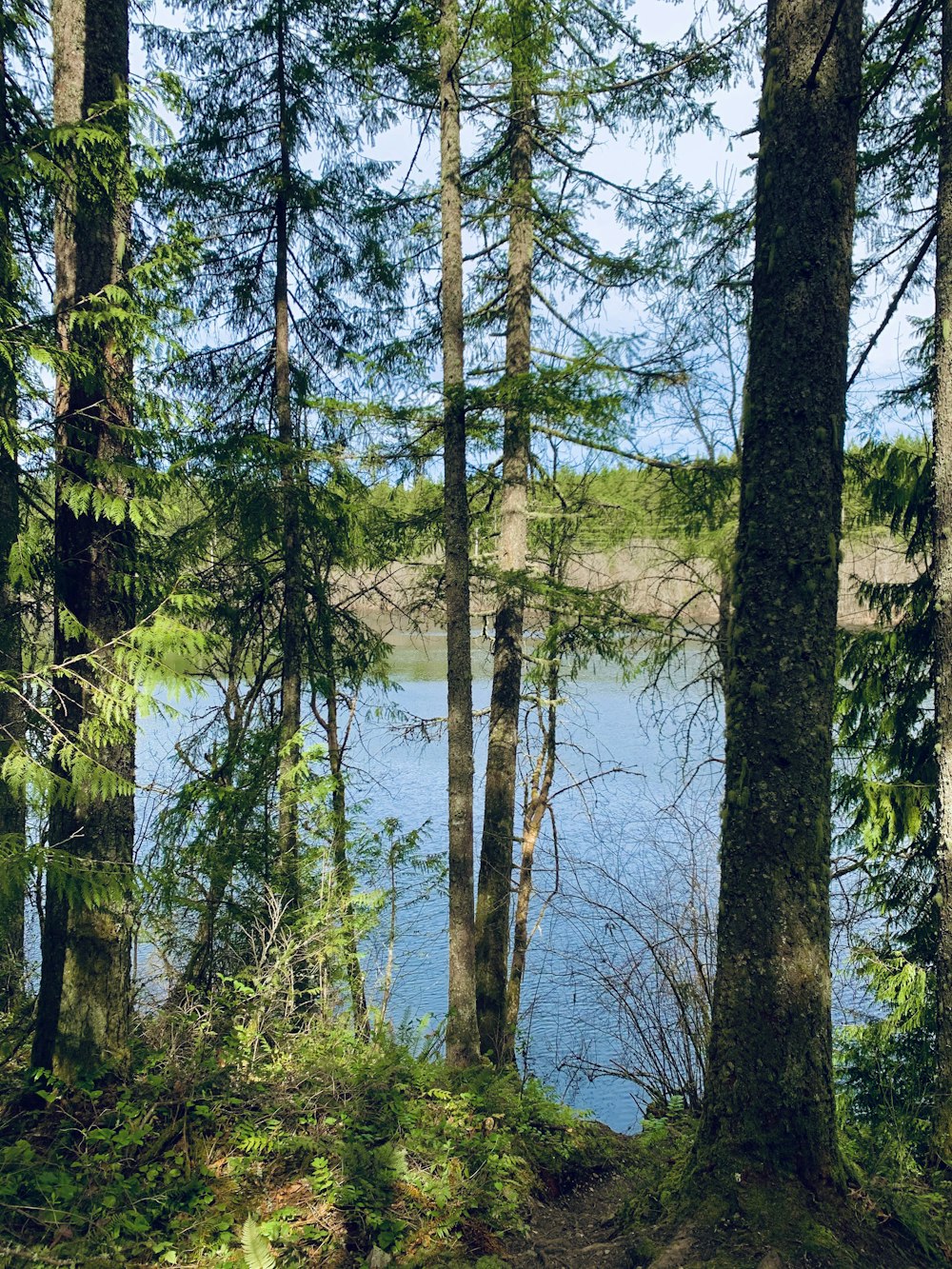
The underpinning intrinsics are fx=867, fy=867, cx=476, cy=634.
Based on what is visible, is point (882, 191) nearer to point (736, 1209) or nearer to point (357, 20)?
point (357, 20)

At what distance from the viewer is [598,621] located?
27.9ft

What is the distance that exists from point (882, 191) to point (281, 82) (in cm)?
613

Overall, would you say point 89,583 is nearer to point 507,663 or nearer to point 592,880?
point 507,663

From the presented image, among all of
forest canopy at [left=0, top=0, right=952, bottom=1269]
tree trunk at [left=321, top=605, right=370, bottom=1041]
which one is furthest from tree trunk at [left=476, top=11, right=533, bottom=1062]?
tree trunk at [left=321, top=605, right=370, bottom=1041]

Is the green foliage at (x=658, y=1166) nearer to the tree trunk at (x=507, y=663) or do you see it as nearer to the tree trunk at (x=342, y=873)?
the tree trunk at (x=342, y=873)

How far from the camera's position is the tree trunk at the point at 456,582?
7.40 metres

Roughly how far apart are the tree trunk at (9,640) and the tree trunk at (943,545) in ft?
15.8

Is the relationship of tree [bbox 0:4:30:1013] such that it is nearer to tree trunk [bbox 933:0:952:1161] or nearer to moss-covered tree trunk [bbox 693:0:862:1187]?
moss-covered tree trunk [bbox 693:0:862:1187]

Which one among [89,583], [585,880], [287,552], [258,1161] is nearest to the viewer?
[258,1161]

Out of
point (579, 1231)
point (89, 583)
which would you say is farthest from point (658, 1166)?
point (89, 583)

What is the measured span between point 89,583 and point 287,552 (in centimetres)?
441

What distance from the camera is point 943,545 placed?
5.20 m

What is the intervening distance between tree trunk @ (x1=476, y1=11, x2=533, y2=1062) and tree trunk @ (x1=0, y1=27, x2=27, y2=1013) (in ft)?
14.2

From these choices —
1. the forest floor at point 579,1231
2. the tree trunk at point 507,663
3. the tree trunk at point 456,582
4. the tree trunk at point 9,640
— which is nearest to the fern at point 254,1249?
the forest floor at point 579,1231
